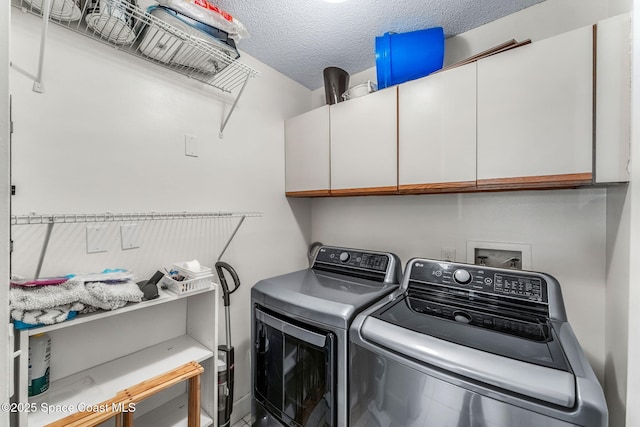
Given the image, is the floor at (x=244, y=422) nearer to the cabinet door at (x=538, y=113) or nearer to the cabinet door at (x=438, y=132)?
the cabinet door at (x=438, y=132)

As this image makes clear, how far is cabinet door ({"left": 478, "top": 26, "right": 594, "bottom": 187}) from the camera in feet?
Answer: 3.29

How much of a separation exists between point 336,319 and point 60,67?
5.16 ft

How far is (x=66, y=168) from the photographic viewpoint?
109 centimetres

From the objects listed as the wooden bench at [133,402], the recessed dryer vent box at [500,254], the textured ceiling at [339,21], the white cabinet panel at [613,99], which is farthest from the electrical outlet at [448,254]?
the wooden bench at [133,402]

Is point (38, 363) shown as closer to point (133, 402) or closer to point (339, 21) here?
point (133, 402)

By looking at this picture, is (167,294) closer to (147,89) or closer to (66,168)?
(66,168)

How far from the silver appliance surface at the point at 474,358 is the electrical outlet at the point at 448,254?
0.35m

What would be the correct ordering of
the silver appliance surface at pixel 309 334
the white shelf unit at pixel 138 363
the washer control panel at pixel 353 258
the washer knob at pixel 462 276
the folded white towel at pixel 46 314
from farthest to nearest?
the washer control panel at pixel 353 258 < the washer knob at pixel 462 276 < the silver appliance surface at pixel 309 334 < the white shelf unit at pixel 138 363 < the folded white towel at pixel 46 314

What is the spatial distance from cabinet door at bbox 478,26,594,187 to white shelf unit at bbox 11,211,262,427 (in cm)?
152

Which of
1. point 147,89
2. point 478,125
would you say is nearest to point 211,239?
point 147,89

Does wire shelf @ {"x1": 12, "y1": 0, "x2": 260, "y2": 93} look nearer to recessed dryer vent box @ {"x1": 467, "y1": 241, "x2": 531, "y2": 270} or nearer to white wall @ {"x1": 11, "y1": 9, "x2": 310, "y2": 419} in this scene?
white wall @ {"x1": 11, "y1": 9, "x2": 310, "y2": 419}

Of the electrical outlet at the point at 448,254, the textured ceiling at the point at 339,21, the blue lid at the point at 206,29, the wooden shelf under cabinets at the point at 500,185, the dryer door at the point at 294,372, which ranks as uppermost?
the textured ceiling at the point at 339,21

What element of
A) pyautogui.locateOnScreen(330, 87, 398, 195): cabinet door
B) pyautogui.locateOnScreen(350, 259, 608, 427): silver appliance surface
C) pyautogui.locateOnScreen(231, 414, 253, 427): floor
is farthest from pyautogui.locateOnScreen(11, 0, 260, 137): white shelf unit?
pyautogui.locateOnScreen(231, 414, 253, 427): floor

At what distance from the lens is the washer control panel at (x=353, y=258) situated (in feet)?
5.11
